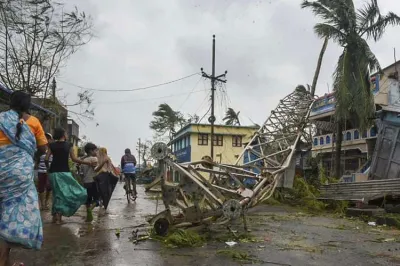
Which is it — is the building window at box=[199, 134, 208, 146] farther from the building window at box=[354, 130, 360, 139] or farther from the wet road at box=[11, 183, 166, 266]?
the wet road at box=[11, 183, 166, 266]

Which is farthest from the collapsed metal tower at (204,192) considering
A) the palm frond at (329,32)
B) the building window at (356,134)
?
the building window at (356,134)

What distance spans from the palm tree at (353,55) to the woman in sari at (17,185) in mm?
14491

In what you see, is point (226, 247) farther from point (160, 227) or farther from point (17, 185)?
point (17, 185)

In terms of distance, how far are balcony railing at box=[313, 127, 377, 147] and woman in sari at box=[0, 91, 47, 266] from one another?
17260mm

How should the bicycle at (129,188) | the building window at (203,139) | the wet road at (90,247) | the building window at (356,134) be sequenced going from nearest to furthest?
the wet road at (90,247)
the bicycle at (129,188)
the building window at (356,134)
the building window at (203,139)

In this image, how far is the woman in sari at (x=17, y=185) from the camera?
11.9ft

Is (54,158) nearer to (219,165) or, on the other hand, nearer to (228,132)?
(219,165)

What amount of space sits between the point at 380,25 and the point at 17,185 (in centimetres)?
1755

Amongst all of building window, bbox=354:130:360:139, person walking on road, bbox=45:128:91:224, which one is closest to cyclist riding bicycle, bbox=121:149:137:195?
person walking on road, bbox=45:128:91:224

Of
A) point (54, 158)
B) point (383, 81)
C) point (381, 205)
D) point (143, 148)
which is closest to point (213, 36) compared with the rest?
point (383, 81)

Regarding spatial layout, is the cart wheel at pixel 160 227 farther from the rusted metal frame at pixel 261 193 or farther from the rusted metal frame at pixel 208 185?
the rusted metal frame at pixel 261 193

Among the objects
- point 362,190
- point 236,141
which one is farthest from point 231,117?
point 362,190

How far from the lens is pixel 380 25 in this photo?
17.4 meters

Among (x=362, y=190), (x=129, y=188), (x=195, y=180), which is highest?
(x=195, y=180)
